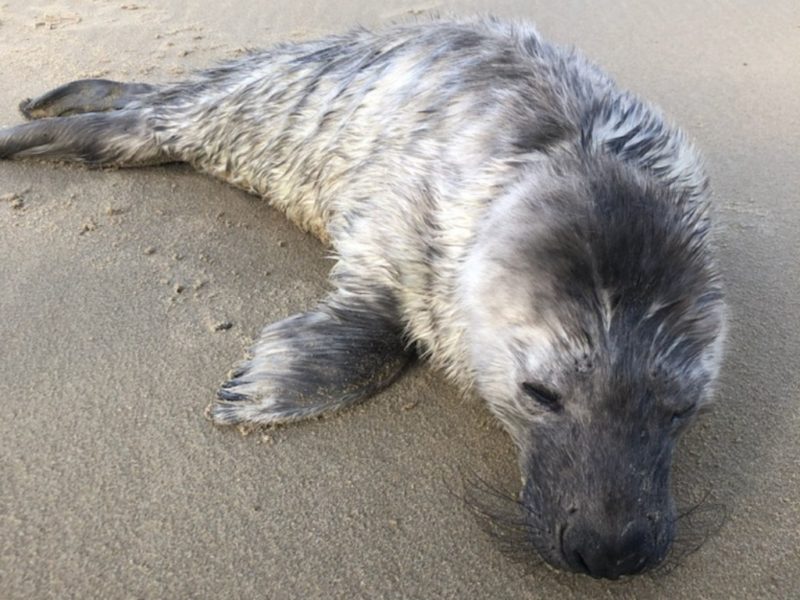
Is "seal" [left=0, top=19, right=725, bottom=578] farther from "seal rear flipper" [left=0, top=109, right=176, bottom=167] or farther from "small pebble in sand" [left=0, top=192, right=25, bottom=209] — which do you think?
"small pebble in sand" [left=0, top=192, right=25, bottom=209]

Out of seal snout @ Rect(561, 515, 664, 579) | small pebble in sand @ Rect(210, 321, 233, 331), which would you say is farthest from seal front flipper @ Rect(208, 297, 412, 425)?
seal snout @ Rect(561, 515, 664, 579)

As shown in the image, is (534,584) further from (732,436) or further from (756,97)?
(756,97)

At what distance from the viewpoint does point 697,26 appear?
5.32 meters

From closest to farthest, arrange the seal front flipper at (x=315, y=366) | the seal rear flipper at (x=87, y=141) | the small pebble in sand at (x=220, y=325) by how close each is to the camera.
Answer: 1. the seal front flipper at (x=315, y=366)
2. the small pebble in sand at (x=220, y=325)
3. the seal rear flipper at (x=87, y=141)

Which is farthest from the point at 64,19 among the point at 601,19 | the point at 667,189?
the point at 667,189

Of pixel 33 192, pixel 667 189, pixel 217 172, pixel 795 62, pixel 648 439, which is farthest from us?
pixel 795 62

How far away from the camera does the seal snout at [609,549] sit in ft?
6.09

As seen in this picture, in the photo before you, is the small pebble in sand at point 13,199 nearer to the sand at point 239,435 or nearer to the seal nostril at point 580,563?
the sand at point 239,435

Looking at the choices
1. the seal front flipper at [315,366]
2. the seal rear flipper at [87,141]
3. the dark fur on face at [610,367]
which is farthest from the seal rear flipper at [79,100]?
the dark fur on face at [610,367]

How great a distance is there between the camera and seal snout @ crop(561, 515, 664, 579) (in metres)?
1.86

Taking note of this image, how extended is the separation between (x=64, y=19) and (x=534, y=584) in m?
4.53

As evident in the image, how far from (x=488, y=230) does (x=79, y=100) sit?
8.00 feet

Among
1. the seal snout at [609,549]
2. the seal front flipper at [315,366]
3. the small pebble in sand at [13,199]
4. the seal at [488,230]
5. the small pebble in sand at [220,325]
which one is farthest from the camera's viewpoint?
the small pebble in sand at [13,199]

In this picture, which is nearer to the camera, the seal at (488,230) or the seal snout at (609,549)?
the seal snout at (609,549)
